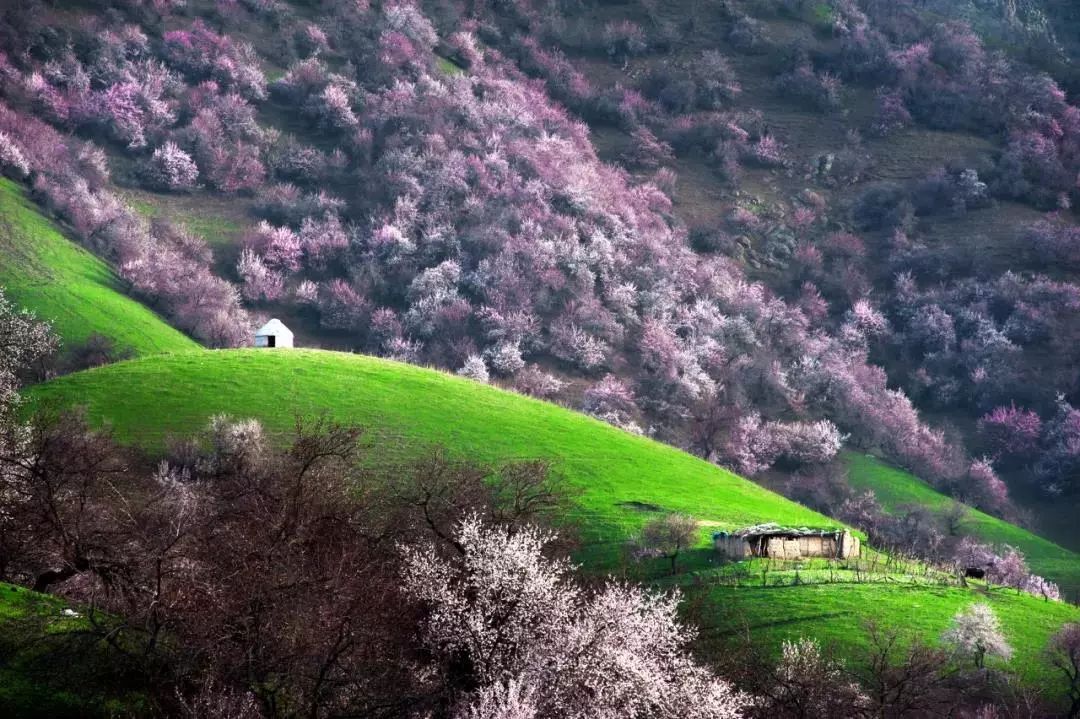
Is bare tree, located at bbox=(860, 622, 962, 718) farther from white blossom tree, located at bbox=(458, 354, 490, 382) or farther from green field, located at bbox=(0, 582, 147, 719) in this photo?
white blossom tree, located at bbox=(458, 354, 490, 382)

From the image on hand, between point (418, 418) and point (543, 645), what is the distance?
1361 inches

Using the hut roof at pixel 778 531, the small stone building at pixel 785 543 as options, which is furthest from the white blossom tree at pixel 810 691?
the hut roof at pixel 778 531

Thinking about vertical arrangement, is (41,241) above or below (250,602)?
below

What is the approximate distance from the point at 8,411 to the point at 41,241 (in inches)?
1601

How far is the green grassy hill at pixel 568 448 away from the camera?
145 ft

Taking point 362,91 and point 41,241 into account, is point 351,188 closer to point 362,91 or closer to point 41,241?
point 362,91

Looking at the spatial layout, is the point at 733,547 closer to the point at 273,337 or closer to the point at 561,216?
the point at 273,337

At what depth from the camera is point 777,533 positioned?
4997 cm

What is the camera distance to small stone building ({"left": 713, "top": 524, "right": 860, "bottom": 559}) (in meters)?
49.5

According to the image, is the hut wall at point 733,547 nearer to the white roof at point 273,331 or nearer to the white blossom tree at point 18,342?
the white blossom tree at point 18,342

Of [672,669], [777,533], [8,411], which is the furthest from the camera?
[8,411]

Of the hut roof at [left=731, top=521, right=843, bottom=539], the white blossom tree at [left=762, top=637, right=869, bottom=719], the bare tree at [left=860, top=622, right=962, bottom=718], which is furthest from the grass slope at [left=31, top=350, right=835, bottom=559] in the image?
the white blossom tree at [left=762, top=637, right=869, bottom=719]

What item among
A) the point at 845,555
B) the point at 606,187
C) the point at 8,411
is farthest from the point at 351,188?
the point at 845,555

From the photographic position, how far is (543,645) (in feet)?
102
